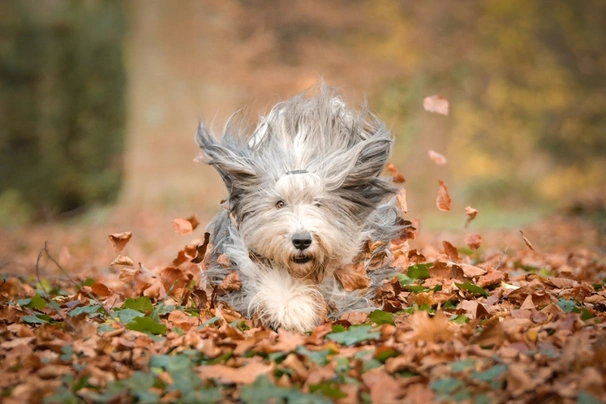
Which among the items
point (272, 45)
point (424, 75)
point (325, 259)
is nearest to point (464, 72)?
point (424, 75)

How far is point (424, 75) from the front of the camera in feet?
53.2

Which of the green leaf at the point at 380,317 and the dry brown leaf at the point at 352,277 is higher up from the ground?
the dry brown leaf at the point at 352,277

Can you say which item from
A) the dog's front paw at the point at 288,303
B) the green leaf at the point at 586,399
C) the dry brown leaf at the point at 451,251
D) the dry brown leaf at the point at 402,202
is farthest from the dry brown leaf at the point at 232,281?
the green leaf at the point at 586,399

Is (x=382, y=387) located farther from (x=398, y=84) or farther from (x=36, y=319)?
(x=398, y=84)

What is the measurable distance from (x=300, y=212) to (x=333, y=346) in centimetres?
83

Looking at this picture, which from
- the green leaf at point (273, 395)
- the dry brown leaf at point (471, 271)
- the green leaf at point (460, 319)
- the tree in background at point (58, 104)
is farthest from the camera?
the tree in background at point (58, 104)

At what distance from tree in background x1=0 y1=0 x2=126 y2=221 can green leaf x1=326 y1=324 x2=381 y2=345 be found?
15035 mm

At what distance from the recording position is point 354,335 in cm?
327

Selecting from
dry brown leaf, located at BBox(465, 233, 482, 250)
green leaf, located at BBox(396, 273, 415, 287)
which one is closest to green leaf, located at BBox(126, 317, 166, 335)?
green leaf, located at BBox(396, 273, 415, 287)

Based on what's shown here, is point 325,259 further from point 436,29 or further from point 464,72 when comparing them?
point 464,72

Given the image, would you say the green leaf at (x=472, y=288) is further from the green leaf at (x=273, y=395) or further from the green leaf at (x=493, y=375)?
the green leaf at (x=273, y=395)

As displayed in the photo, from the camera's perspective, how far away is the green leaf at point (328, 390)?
266 cm

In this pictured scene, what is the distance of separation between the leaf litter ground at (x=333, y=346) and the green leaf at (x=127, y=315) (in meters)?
0.01

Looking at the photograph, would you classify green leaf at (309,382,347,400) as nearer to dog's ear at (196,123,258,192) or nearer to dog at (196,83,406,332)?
dog at (196,83,406,332)
